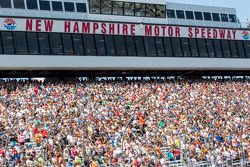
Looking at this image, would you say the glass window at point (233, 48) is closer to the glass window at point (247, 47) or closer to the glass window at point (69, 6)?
the glass window at point (247, 47)

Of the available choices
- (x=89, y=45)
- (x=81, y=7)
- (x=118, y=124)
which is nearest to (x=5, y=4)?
(x=81, y=7)

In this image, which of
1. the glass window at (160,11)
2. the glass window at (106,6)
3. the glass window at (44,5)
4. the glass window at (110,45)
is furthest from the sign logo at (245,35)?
the glass window at (44,5)

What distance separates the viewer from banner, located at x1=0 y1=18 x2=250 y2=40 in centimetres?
3623

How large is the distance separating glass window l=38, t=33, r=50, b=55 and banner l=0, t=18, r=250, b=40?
1.32 feet

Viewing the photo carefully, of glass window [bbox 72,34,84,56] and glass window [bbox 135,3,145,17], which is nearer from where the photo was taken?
glass window [bbox 72,34,84,56]

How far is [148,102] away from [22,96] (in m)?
7.76

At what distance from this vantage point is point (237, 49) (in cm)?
4791

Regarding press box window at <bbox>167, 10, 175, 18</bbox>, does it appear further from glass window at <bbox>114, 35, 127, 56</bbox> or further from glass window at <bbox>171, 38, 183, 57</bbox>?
glass window at <bbox>114, 35, 127, 56</bbox>

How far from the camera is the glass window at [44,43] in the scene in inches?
1452

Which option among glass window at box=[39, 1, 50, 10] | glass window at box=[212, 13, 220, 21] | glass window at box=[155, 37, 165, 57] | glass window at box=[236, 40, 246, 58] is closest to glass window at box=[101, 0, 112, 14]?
glass window at box=[155, 37, 165, 57]

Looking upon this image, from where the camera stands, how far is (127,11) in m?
43.0

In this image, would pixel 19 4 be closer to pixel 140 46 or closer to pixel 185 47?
pixel 140 46

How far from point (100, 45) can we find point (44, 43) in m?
4.51

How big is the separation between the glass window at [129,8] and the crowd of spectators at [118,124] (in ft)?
18.0
